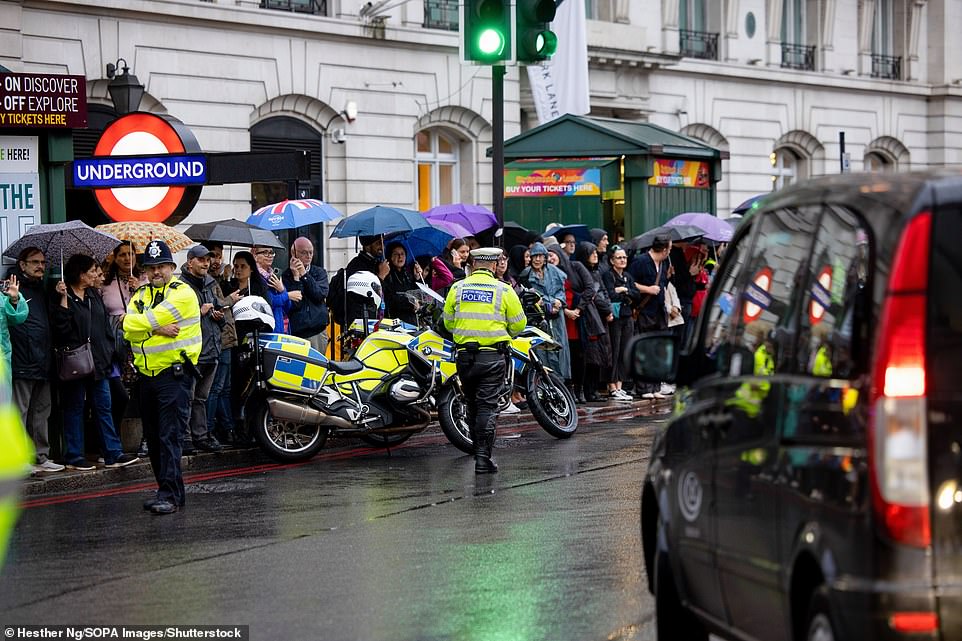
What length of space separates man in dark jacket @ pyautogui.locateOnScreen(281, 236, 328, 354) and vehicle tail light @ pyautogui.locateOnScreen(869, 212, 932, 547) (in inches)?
471

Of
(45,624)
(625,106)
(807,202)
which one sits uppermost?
(625,106)

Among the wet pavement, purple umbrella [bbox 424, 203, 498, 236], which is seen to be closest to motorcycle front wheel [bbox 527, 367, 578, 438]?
the wet pavement

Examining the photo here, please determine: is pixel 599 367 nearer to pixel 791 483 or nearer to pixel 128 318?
pixel 128 318

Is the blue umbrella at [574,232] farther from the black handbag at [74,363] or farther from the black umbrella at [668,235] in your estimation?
the black handbag at [74,363]

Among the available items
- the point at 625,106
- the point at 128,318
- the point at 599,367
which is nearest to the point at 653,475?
the point at 128,318

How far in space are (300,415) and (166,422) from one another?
2567 mm

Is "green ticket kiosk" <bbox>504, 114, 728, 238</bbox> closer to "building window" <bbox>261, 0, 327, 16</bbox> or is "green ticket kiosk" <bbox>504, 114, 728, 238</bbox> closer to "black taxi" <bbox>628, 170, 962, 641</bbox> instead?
"building window" <bbox>261, 0, 327, 16</bbox>

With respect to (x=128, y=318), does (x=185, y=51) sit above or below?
above

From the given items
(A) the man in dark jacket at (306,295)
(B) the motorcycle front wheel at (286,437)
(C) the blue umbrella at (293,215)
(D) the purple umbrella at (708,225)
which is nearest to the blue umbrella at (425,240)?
(C) the blue umbrella at (293,215)

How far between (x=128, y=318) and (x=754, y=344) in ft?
22.7

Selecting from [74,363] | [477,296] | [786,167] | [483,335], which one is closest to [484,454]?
[483,335]

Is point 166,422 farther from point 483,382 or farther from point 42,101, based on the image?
point 42,101

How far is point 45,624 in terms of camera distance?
7.83 m

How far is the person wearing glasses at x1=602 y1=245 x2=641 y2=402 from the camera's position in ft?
65.4
